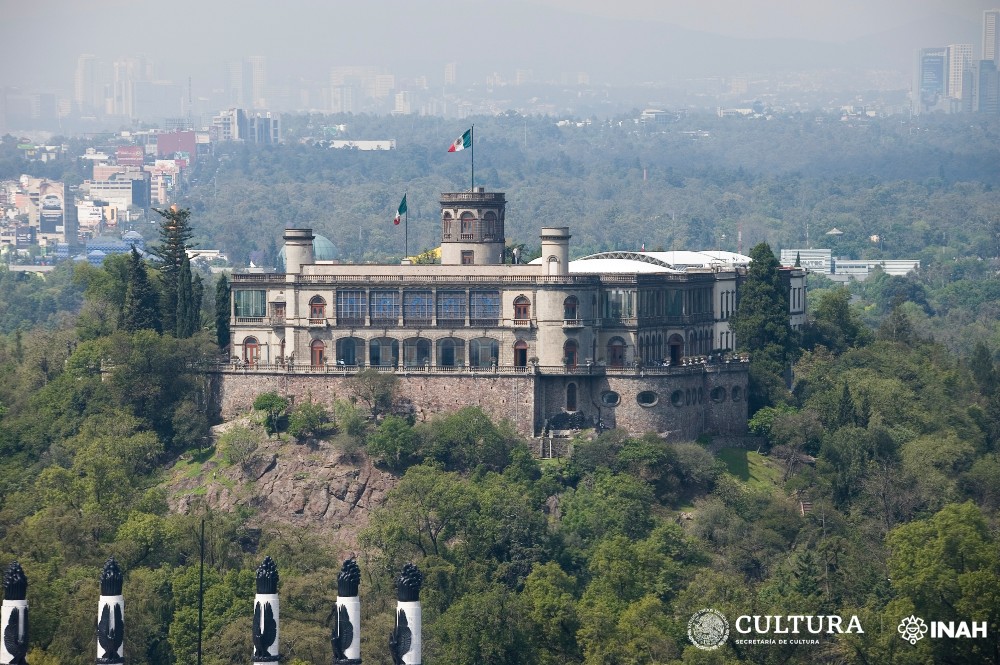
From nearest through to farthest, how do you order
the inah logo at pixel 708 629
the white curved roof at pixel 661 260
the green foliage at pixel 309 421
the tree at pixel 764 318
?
the inah logo at pixel 708 629 < the green foliage at pixel 309 421 < the white curved roof at pixel 661 260 < the tree at pixel 764 318

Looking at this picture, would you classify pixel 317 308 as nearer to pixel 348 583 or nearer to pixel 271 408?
pixel 271 408

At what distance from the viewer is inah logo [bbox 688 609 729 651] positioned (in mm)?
92812

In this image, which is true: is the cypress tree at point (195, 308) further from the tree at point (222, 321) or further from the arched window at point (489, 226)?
the arched window at point (489, 226)

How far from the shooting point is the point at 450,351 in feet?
385

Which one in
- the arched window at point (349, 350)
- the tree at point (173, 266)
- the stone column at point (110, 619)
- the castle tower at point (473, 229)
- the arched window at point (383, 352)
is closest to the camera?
the stone column at point (110, 619)

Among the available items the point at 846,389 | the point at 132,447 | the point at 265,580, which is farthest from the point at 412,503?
the point at 265,580

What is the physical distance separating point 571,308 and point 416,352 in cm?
767

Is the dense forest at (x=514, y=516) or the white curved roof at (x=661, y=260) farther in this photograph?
the white curved roof at (x=661, y=260)

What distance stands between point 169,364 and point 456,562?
2143 cm

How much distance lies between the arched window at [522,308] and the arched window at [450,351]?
116 inches

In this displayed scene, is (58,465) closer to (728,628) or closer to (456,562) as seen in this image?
(456,562)

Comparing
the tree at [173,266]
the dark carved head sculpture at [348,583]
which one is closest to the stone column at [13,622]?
the dark carved head sculpture at [348,583]

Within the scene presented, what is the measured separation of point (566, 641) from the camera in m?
95.4

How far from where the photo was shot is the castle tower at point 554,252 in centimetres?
11688
